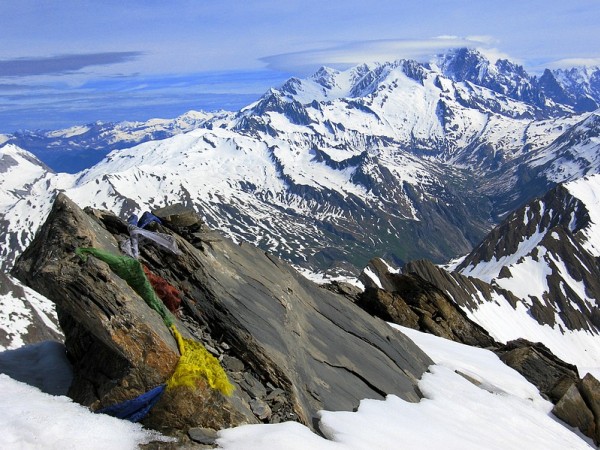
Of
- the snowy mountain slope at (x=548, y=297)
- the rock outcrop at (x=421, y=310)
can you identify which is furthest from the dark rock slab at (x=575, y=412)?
the snowy mountain slope at (x=548, y=297)

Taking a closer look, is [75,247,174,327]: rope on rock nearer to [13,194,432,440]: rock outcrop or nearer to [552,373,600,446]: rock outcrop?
[13,194,432,440]: rock outcrop

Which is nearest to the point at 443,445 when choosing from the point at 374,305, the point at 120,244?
the point at 120,244

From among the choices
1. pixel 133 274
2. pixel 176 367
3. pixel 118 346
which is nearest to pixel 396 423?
pixel 176 367

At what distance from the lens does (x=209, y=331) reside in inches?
785

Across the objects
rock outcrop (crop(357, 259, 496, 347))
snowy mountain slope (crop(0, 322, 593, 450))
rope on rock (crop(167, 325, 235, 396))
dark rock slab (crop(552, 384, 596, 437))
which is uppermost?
rope on rock (crop(167, 325, 235, 396))

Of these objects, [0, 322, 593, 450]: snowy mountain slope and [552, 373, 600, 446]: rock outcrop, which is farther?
[552, 373, 600, 446]: rock outcrop

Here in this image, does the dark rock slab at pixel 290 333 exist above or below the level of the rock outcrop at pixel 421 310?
above

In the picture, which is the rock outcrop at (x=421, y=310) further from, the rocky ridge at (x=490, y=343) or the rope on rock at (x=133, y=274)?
the rope on rock at (x=133, y=274)

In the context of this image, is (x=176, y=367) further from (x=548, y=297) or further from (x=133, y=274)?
(x=548, y=297)

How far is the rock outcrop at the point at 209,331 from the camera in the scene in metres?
15.6

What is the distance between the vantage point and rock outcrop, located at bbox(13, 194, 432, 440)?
15.6 meters

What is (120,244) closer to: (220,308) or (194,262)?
(194,262)

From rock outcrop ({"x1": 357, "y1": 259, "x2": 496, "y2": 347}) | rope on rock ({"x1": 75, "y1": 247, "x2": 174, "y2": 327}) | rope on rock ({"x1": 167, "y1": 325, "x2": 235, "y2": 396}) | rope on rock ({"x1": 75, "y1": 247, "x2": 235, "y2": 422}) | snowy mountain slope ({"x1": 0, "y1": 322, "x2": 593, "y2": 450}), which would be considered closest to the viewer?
snowy mountain slope ({"x1": 0, "y1": 322, "x2": 593, "y2": 450})

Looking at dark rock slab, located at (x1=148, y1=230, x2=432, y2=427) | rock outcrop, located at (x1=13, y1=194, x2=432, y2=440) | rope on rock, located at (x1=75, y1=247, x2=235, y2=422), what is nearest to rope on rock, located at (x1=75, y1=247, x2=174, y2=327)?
rope on rock, located at (x1=75, y1=247, x2=235, y2=422)
